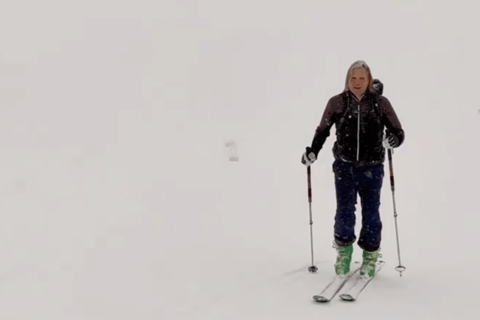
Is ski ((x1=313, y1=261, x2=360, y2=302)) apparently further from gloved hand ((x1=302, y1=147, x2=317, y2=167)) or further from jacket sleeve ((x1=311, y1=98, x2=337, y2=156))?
jacket sleeve ((x1=311, y1=98, x2=337, y2=156))

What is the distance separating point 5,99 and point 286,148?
837 cm

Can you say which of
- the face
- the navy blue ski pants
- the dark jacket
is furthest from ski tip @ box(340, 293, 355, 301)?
the face

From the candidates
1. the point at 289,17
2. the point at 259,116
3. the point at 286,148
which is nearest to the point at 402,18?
the point at 289,17

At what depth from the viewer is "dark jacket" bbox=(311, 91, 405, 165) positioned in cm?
537

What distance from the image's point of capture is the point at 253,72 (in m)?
26.8

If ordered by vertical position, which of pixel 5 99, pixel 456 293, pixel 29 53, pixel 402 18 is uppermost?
pixel 402 18

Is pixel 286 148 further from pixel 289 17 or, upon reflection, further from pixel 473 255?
pixel 289 17

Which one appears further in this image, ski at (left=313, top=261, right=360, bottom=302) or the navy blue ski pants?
the navy blue ski pants

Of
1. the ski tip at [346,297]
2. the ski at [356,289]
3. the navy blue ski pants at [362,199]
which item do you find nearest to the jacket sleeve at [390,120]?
the navy blue ski pants at [362,199]

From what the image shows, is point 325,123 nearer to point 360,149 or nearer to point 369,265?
point 360,149

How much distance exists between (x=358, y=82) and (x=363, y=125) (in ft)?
1.51

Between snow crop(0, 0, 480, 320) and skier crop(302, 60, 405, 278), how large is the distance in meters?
0.51

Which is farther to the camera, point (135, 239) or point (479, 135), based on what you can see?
point (479, 135)

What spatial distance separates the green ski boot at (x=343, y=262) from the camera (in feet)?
18.4
